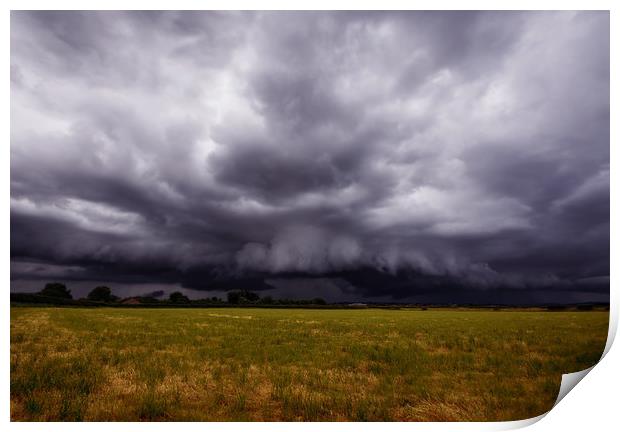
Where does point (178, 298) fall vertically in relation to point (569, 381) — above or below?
below

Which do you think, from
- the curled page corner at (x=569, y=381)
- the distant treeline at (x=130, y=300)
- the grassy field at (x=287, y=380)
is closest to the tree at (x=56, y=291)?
the distant treeline at (x=130, y=300)

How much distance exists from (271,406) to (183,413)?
1.69m

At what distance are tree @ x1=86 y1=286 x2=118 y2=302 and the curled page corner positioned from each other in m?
85.6

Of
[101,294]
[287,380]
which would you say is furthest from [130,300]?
[287,380]

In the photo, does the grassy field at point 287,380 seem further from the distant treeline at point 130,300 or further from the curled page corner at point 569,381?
the distant treeline at point 130,300

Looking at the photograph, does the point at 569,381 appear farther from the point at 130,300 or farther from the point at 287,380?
the point at 130,300

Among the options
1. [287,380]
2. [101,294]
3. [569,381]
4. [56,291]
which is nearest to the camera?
[287,380]

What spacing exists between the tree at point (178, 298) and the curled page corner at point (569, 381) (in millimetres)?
87309

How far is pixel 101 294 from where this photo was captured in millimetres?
81125

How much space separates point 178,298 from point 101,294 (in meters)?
17.2

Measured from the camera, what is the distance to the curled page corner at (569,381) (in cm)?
815

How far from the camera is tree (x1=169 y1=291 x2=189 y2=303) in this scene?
283 ft

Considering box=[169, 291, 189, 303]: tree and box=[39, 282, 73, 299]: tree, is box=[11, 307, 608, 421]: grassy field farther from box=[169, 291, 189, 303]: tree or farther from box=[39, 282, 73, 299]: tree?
box=[169, 291, 189, 303]: tree

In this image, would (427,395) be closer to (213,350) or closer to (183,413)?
(183,413)
